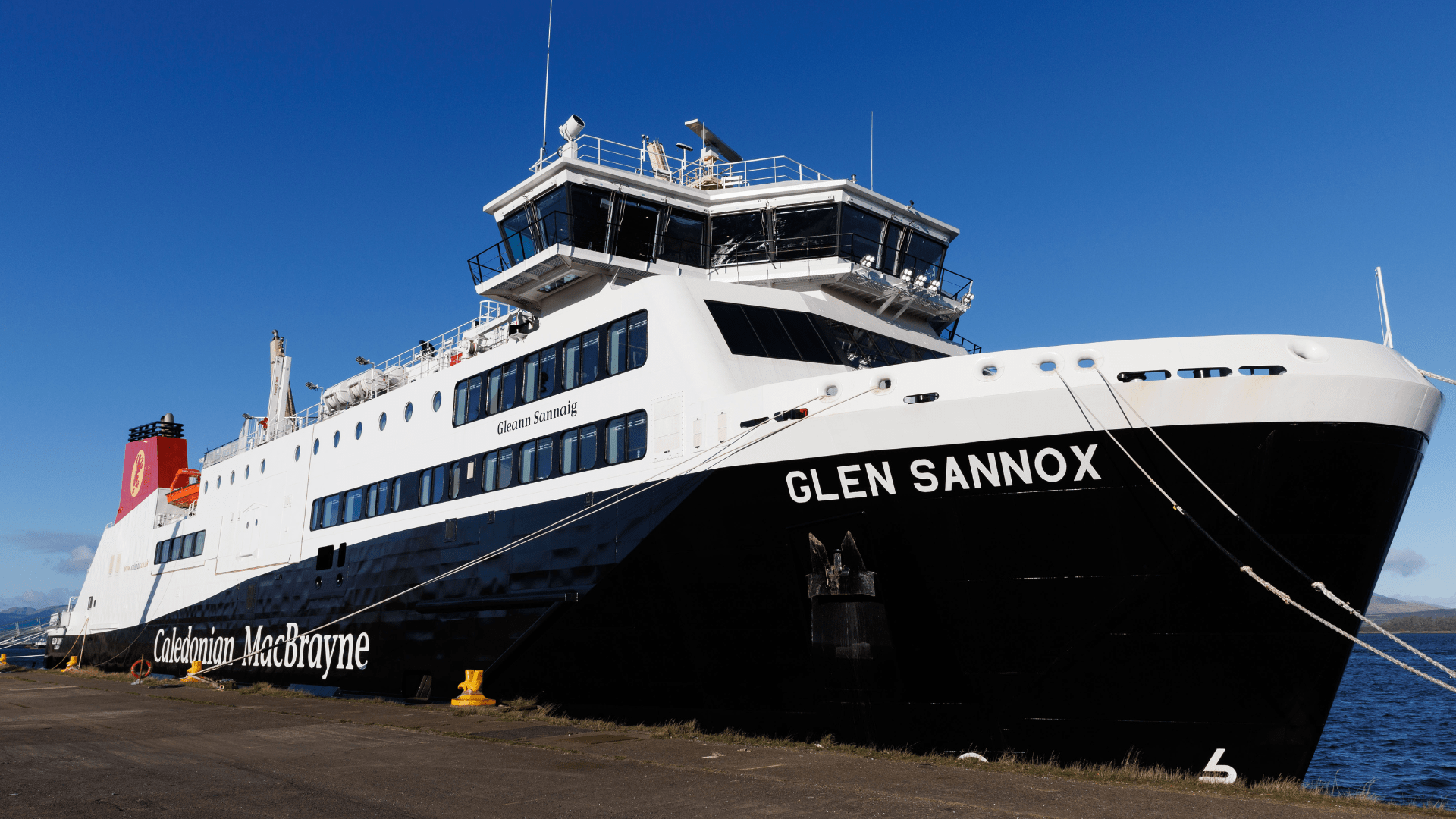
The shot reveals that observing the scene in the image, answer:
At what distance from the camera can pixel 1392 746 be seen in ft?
82.0

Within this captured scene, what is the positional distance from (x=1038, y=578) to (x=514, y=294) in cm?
1091

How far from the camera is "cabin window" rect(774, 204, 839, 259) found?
51.8ft

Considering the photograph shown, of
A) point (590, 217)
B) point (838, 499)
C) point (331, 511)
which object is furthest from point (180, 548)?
point (838, 499)

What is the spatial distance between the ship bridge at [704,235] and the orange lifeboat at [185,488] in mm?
16796

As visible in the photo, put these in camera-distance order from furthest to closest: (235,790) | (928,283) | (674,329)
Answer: (928,283) → (674,329) → (235,790)

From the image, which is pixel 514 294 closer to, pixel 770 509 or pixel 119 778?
pixel 770 509

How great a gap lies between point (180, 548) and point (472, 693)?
Answer: 17966 millimetres

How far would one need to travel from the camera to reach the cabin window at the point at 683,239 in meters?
16.2

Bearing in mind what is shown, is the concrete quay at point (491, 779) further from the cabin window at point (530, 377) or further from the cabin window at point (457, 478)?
the cabin window at point (530, 377)

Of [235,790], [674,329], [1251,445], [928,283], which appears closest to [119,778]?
[235,790]

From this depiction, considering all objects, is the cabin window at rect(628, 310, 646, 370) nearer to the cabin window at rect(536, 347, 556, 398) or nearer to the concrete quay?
the cabin window at rect(536, 347, 556, 398)

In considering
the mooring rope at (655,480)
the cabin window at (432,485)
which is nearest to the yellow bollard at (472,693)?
the mooring rope at (655,480)

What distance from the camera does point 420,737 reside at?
39.1 feet

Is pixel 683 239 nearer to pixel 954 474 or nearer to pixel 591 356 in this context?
pixel 591 356
